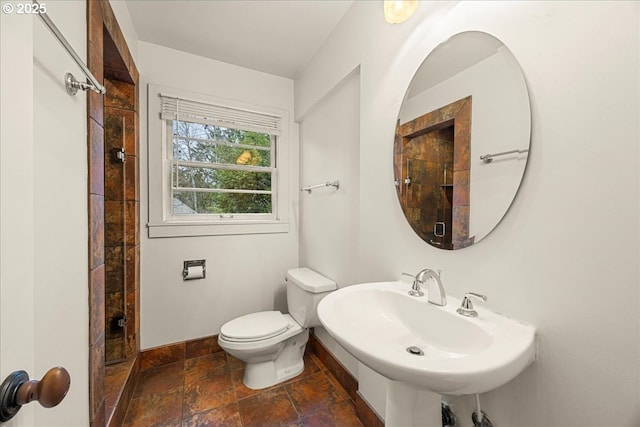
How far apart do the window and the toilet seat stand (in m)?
0.72

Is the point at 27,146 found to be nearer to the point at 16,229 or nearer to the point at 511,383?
the point at 16,229

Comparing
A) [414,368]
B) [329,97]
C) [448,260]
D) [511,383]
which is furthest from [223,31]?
[511,383]

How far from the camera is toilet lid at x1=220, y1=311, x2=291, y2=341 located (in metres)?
1.60

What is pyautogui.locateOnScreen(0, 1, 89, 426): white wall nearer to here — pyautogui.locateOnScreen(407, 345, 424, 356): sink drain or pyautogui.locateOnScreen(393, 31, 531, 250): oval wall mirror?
pyautogui.locateOnScreen(407, 345, 424, 356): sink drain

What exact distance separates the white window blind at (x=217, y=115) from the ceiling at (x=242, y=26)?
382mm

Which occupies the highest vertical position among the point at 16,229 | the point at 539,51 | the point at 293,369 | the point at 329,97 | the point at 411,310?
the point at 329,97

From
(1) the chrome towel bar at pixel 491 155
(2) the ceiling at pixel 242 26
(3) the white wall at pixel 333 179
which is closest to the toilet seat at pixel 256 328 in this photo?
(3) the white wall at pixel 333 179

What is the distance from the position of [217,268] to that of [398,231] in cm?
153

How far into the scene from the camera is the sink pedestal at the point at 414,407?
33.4 inches

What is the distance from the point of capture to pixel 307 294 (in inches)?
69.4

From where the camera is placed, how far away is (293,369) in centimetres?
181

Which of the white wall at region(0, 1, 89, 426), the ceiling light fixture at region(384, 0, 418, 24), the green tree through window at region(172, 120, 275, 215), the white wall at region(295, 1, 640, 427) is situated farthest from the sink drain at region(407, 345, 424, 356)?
the green tree through window at region(172, 120, 275, 215)

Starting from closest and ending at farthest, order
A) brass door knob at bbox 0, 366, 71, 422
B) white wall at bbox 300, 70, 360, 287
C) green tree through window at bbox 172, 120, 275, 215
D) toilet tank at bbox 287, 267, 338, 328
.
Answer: brass door knob at bbox 0, 366, 71, 422 → white wall at bbox 300, 70, 360, 287 → toilet tank at bbox 287, 267, 338, 328 → green tree through window at bbox 172, 120, 275, 215

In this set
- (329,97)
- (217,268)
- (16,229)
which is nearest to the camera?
(16,229)
